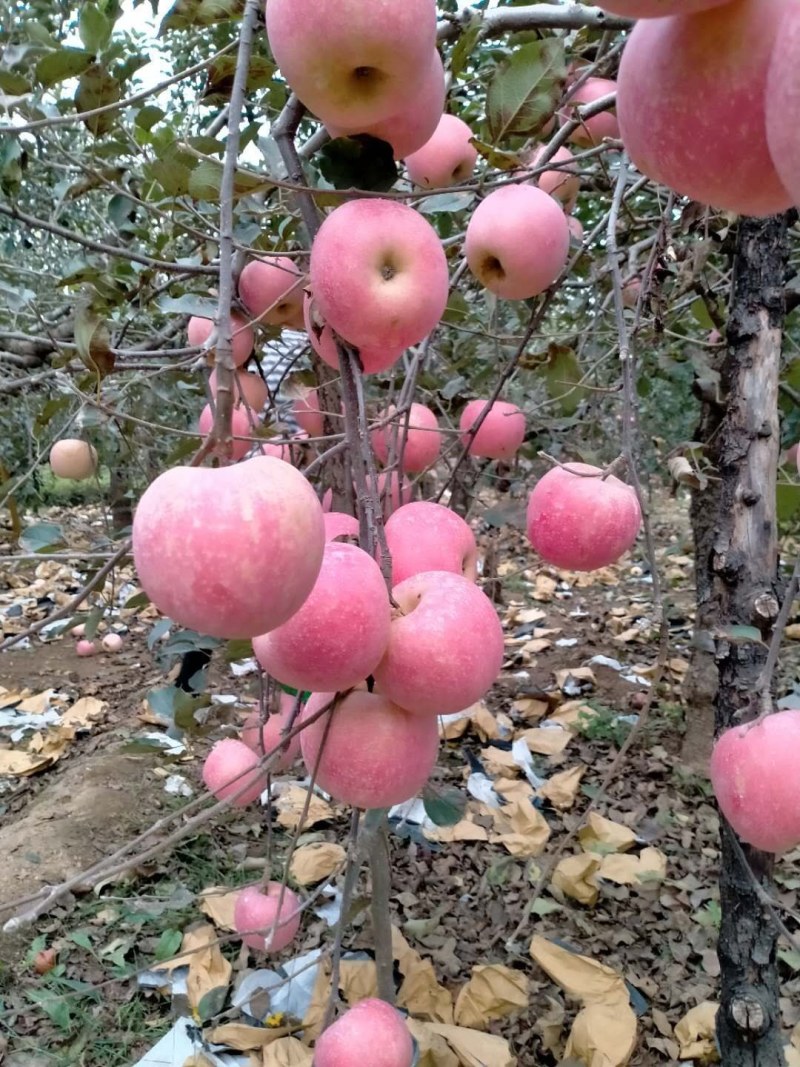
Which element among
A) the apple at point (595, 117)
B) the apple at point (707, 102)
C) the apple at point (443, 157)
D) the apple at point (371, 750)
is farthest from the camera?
the apple at point (595, 117)

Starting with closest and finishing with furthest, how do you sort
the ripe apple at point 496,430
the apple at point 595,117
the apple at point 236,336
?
1. the apple at point 236,336
2. the apple at point 595,117
3. the ripe apple at point 496,430

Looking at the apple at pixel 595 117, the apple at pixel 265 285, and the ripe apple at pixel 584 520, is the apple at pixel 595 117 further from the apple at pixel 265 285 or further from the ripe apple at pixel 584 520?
the ripe apple at pixel 584 520

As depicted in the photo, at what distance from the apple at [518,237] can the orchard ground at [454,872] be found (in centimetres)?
51

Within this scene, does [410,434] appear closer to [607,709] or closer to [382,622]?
[382,622]

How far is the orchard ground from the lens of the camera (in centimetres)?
174

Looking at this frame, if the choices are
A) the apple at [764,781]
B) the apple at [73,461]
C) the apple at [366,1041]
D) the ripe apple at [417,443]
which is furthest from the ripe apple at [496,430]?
the apple at [73,461]

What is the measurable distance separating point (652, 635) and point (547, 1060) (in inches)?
96.7

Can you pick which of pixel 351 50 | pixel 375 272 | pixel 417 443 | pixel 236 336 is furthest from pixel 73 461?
pixel 351 50

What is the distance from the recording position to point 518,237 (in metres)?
0.85

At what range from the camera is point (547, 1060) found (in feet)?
5.27

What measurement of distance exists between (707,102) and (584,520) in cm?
66

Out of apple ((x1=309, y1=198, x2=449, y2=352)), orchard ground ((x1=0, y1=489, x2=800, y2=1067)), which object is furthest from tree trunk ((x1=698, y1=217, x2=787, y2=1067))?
apple ((x1=309, y1=198, x2=449, y2=352))

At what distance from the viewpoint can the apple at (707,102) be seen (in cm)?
33

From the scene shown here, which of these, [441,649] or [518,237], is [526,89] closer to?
[518,237]
